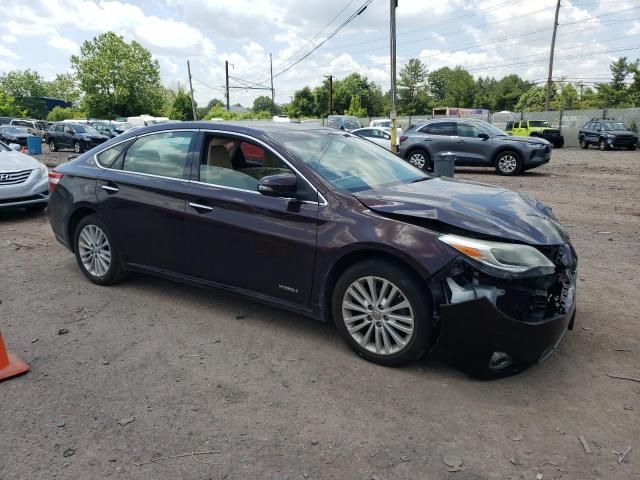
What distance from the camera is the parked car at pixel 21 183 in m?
8.09

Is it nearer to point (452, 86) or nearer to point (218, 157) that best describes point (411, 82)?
point (452, 86)

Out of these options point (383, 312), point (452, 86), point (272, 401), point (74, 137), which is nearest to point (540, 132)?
point (74, 137)

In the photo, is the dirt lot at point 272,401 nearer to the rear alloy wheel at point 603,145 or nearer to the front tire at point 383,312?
the front tire at point 383,312

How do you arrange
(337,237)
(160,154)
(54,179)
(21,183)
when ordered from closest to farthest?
(337,237)
(160,154)
(54,179)
(21,183)

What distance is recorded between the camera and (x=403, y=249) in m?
3.20

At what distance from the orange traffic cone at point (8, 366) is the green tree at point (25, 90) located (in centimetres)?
10457

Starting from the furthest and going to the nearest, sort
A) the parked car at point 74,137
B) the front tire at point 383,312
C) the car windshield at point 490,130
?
the parked car at point 74,137, the car windshield at point 490,130, the front tire at point 383,312

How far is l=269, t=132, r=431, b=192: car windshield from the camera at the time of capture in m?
3.81

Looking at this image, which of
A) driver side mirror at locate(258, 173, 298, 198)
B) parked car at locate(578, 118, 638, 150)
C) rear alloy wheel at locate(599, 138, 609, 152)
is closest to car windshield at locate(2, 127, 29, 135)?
driver side mirror at locate(258, 173, 298, 198)

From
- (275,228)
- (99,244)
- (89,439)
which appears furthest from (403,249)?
(99,244)

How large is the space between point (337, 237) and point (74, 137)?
26.6 m

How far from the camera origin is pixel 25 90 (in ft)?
319

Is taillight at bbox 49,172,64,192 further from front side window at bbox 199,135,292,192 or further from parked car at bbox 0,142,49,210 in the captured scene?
parked car at bbox 0,142,49,210

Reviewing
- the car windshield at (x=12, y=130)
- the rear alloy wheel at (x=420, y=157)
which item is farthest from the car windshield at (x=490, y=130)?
the car windshield at (x=12, y=130)
